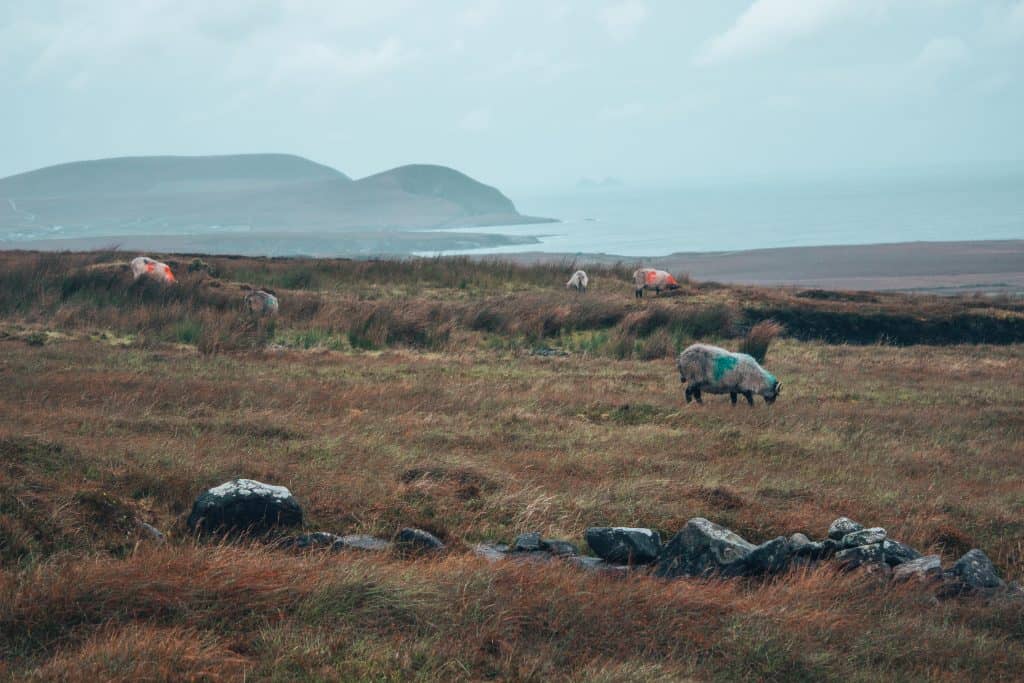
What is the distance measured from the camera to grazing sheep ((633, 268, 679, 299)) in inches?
1077

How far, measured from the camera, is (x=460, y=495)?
7.77m

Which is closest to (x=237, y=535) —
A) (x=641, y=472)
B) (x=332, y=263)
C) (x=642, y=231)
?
(x=641, y=472)

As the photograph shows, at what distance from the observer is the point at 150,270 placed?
2233 cm

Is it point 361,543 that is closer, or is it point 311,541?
point 311,541

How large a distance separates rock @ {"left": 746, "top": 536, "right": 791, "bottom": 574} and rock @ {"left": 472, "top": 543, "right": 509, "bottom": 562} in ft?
5.64

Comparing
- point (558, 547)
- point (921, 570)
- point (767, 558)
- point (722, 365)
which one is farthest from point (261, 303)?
point (921, 570)

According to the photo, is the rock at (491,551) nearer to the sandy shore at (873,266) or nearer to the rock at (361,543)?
the rock at (361,543)

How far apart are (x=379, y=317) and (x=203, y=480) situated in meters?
12.3

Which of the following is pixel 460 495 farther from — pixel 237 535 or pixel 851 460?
pixel 851 460

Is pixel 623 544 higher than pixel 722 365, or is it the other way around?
pixel 722 365

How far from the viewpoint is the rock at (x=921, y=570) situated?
21.1 ft

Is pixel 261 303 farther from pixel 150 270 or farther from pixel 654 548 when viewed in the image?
pixel 654 548

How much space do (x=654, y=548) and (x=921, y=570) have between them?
5.95ft

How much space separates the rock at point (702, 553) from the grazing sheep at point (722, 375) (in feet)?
21.2
